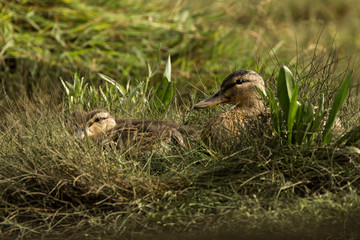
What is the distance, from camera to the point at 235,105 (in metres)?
3.39

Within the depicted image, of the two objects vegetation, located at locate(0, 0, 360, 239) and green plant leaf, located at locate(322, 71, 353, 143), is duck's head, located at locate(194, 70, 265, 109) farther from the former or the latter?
green plant leaf, located at locate(322, 71, 353, 143)

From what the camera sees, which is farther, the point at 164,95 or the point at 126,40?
the point at 126,40

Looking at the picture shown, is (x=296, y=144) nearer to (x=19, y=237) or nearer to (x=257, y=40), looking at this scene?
(x=19, y=237)

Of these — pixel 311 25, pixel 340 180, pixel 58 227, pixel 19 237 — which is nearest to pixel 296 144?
pixel 340 180

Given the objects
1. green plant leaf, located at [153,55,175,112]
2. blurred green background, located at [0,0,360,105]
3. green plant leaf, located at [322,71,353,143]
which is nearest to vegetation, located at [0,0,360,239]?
green plant leaf, located at [322,71,353,143]

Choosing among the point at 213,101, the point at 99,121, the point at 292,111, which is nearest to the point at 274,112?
the point at 292,111

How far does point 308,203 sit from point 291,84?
61 cm

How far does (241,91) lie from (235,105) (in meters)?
0.10

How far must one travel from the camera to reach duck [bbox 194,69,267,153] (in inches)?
125

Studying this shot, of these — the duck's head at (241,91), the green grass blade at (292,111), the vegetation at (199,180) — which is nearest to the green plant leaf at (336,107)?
the vegetation at (199,180)

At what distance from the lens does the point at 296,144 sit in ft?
9.32

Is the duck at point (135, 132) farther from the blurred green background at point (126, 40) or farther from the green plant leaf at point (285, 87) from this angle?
the blurred green background at point (126, 40)

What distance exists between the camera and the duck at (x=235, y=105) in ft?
10.4

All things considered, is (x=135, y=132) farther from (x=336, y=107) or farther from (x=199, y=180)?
(x=336, y=107)
